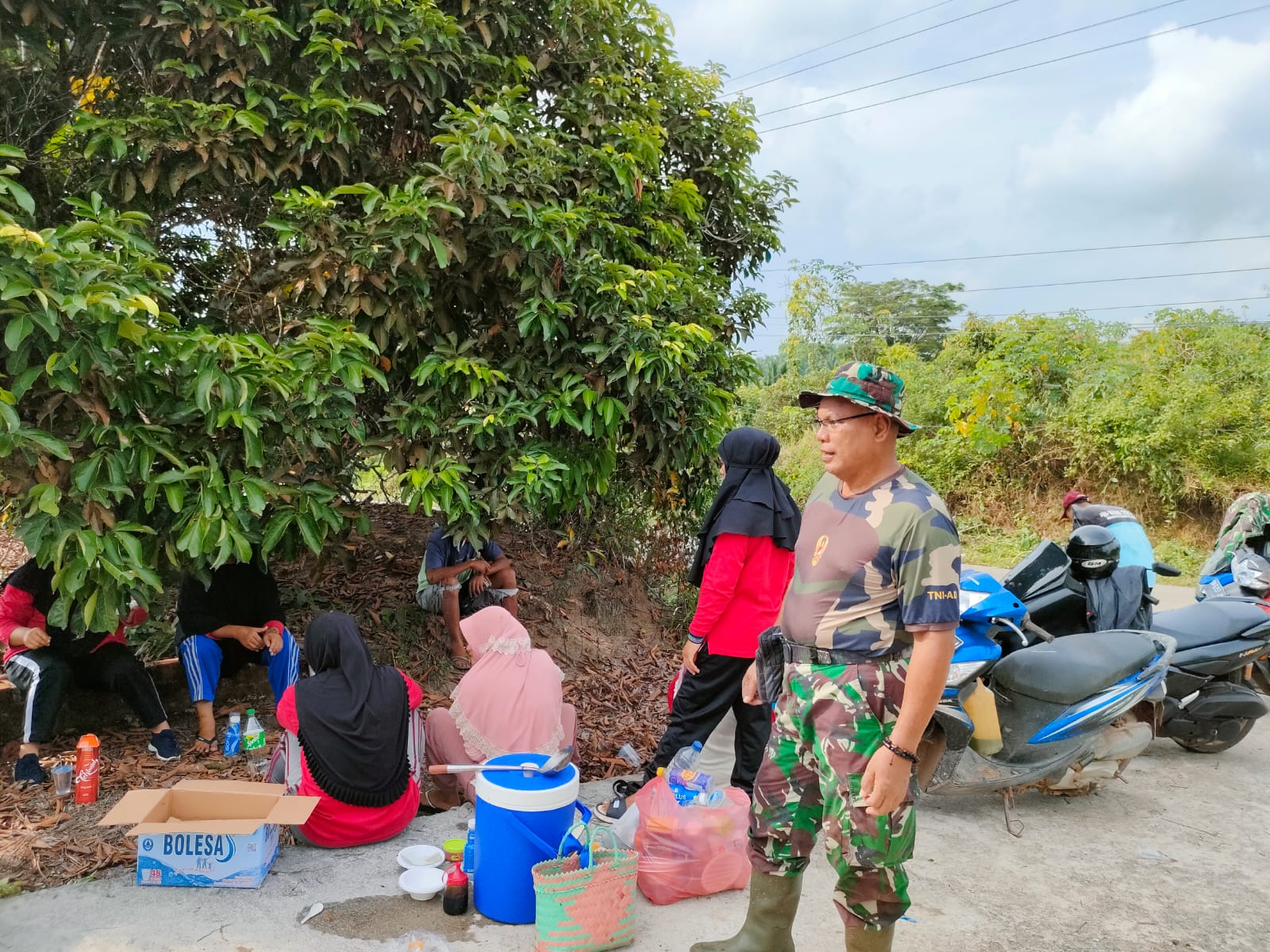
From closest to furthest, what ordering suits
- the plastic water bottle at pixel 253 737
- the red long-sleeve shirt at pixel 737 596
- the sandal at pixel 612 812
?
the sandal at pixel 612 812, the red long-sleeve shirt at pixel 737 596, the plastic water bottle at pixel 253 737

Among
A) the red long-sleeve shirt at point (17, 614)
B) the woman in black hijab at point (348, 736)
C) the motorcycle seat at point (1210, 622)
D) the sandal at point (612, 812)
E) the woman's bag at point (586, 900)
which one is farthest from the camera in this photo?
the motorcycle seat at point (1210, 622)

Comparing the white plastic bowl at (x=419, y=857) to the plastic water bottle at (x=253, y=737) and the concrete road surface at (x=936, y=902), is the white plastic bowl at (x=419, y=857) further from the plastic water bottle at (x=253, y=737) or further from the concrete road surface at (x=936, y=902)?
the plastic water bottle at (x=253, y=737)

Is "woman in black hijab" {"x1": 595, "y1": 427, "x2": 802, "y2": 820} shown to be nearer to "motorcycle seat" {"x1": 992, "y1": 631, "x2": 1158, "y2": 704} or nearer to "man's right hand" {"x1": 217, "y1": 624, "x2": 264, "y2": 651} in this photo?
"motorcycle seat" {"x1": 992, "y1": 631, "x2": 1158, "y2": 704}

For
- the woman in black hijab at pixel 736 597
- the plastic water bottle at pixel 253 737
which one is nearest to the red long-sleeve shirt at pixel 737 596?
the woman in black hijab at pixel 736 597

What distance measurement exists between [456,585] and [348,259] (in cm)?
241

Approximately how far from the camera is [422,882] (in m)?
3.39

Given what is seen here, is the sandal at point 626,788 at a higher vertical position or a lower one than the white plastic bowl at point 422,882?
higher

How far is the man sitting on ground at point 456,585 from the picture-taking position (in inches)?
235

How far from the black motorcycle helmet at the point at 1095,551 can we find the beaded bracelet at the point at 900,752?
10.4 ft

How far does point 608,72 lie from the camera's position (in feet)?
19.9

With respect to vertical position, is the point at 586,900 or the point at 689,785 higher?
the point at 689,785

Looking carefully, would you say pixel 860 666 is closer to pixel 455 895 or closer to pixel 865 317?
pixel 455 895

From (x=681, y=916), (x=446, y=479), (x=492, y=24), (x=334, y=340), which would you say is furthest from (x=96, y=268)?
(x=681, y=916)

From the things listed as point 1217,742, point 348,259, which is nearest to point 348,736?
point 348,259
